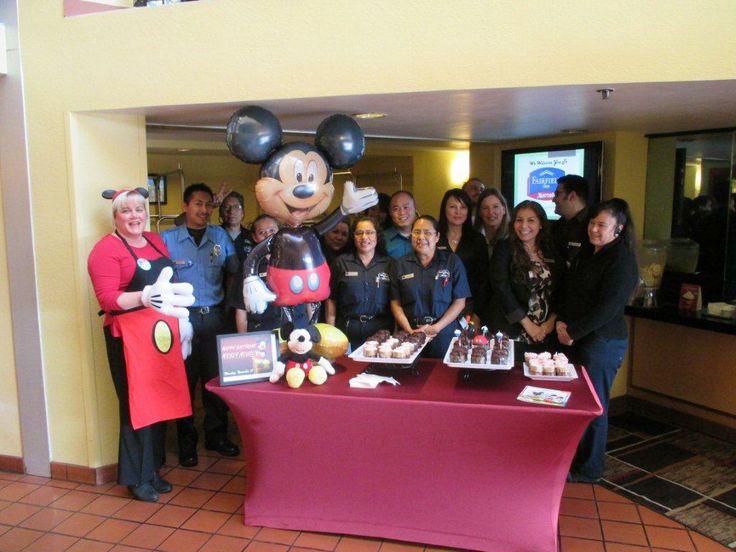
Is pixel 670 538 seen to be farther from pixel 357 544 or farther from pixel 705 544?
pixel 357 544

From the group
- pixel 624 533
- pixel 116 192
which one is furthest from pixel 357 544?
pixel 116 192

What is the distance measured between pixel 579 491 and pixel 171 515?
215 centimetres

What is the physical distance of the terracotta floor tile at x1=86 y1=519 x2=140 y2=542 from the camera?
2953 mm

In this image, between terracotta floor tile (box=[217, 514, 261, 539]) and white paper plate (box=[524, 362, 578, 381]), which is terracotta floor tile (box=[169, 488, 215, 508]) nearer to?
terracotta floor tile (box=[217, 514, 261, 539])

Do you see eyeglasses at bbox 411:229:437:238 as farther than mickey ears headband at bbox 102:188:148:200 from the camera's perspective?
Yes

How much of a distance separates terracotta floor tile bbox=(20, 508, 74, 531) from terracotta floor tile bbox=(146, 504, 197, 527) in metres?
0.46

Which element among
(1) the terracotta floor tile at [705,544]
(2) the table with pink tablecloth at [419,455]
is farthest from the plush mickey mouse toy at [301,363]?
(1) the terracotta floor tile at [705,544]

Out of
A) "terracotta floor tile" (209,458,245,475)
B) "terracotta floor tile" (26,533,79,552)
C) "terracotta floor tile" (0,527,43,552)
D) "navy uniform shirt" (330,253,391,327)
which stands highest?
"navy uniform shirt" (330,253,391,327)

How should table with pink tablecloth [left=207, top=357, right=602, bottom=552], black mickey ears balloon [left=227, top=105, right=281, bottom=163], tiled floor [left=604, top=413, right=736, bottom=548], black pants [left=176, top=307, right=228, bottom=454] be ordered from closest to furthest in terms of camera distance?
table with pink tablecloth [left=207, top=357, right=602, bottom=552] → black mickey ears balloon [left=227, top=105, right=281, bottom=163] → tiled floor [left=604, top=413, right=736, bottom=548] → black pants [left=176, top=307, right=228, bottom=454]

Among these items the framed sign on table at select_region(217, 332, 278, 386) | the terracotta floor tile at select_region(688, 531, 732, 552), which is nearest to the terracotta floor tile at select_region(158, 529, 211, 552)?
the framed sign on table at select_region(217, 332, 278, 386)

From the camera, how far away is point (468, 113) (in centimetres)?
363

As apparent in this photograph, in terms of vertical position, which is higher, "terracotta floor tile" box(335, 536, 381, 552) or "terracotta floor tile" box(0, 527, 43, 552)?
"terracotta floor tile" box(335, 536, 381, 552)

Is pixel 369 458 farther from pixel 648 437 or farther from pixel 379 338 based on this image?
pixel 648 437

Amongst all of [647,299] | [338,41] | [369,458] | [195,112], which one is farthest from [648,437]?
[195,112]
